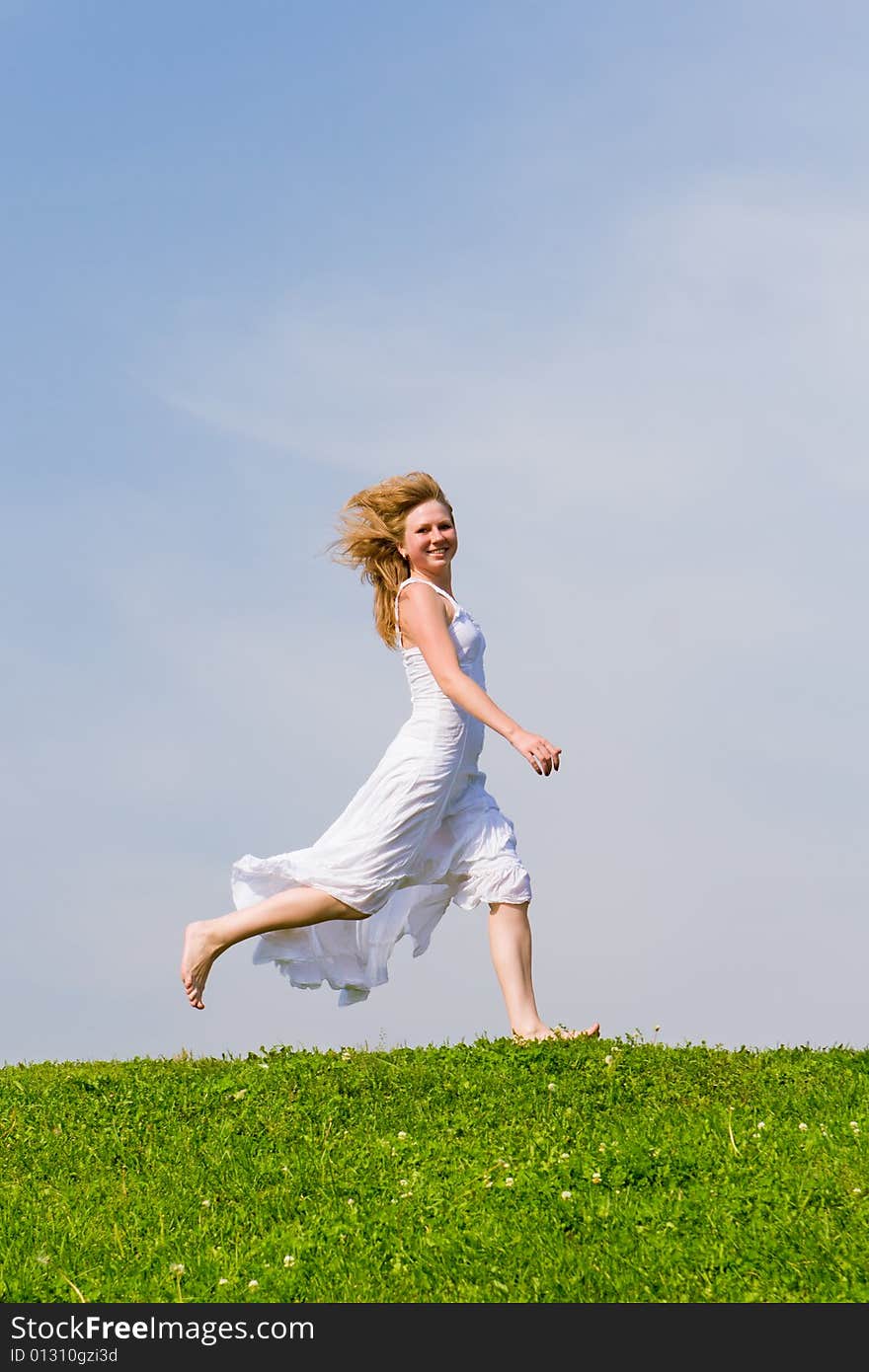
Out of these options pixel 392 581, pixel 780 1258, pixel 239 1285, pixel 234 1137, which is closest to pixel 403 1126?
pixel 234 1137

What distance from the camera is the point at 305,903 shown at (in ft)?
32.9

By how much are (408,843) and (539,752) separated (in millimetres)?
1395

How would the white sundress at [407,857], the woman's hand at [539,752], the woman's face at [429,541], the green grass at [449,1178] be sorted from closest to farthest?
the green grass at [449,1178] < the woman's hand at [539,752] < the white sundress at [407,857] < the woman's face at [429,541]

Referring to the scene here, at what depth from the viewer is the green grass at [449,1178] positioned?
20.5 feet

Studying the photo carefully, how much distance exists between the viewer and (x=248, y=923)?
33.1 ft

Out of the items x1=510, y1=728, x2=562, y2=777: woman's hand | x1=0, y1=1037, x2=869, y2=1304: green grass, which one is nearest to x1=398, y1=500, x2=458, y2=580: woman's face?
x1=510, y1=728, x2=562, y2=777: woman's hand

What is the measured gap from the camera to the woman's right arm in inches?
364

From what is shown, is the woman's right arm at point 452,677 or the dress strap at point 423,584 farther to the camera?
the dress strap at point 423,584

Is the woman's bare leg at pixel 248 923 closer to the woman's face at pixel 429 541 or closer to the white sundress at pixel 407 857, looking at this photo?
the white sundress at pixel 407 857

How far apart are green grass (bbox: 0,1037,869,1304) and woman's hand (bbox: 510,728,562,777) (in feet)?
7.02

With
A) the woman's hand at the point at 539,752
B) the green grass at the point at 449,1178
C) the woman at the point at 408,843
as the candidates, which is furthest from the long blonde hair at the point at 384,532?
the green grass at the point at 449,1178
